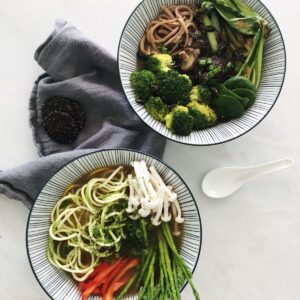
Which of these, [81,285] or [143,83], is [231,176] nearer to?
[143,83]

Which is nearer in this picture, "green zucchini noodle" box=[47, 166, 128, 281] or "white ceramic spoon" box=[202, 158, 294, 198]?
"green zucchini noodle" box=[47, 166, 128, 281]

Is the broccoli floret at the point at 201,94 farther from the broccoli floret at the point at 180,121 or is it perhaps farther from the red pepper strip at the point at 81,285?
the red pepper strip at the point at 81,285

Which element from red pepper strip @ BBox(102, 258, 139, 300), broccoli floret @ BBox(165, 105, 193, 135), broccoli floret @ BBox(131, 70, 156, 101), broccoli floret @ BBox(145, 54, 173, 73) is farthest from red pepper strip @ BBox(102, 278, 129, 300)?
broccoli floret @ BBox(145, 54, 173, 73)

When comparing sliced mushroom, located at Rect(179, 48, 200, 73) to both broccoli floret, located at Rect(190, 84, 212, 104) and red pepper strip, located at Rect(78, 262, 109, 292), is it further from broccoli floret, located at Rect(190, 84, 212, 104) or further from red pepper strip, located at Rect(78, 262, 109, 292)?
red pepper strip, located at Rect(78, 262, 109, 292)

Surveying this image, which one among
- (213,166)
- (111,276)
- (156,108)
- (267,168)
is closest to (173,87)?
(156,108)

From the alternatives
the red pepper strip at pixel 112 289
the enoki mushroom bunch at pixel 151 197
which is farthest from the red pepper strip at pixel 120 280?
the enoki mushroom bunch at pixel 151 197

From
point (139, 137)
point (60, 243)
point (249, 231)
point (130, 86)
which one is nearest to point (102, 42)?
point (130, 86)

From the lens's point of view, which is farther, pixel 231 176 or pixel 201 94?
pixel 231 176
